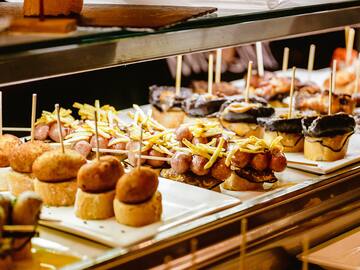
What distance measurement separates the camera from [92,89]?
17.6ft

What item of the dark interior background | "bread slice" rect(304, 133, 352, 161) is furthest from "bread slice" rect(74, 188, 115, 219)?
the dark interior background

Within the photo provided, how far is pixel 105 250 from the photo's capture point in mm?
2189

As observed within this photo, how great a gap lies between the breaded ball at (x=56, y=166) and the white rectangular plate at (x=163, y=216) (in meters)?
0.11

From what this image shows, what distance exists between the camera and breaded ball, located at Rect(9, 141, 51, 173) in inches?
102

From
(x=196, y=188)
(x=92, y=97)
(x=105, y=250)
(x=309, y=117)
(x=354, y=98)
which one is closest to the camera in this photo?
(x=105, y=250)

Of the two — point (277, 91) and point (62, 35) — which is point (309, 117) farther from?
point (62, 35)

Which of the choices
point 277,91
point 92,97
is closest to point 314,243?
point 277,91

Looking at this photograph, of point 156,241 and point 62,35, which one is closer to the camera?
point 62,35

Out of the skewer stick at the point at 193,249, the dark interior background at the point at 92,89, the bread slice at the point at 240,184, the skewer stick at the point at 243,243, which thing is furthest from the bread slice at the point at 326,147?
the dark interior background at the point at 92,89

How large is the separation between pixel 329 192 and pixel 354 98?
1.54m

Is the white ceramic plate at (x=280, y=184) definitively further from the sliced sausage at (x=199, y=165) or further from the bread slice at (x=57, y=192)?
the bread slice at (x=57, y=192)

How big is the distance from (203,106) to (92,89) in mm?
1703

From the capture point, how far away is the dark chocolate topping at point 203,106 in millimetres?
3854

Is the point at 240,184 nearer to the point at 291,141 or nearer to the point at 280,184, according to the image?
the point at 280,184
